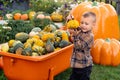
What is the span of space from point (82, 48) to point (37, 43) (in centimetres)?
53

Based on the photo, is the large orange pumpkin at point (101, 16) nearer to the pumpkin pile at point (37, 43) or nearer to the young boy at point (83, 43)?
the pumpkin pile at point (37, 43)

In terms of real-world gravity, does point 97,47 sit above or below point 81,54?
below

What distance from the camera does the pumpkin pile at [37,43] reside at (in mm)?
3409

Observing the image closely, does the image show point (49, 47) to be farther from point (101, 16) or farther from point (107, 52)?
point (101, 16)

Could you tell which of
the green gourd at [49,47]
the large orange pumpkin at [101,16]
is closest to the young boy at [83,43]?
the green gourd at [49,47]

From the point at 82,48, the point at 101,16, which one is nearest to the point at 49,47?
the point at 82,48

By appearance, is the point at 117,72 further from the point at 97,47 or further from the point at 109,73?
the point at 97,47

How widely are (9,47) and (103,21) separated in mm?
2278

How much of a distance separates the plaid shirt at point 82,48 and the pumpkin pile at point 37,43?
0.90ft

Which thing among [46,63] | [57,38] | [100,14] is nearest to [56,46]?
[57,38]

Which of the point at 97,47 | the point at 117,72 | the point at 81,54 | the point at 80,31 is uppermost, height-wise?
the point at 80,31

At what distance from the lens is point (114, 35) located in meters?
5.62

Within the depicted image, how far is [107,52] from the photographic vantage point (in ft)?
15.5

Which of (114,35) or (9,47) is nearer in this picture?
(9,47)
